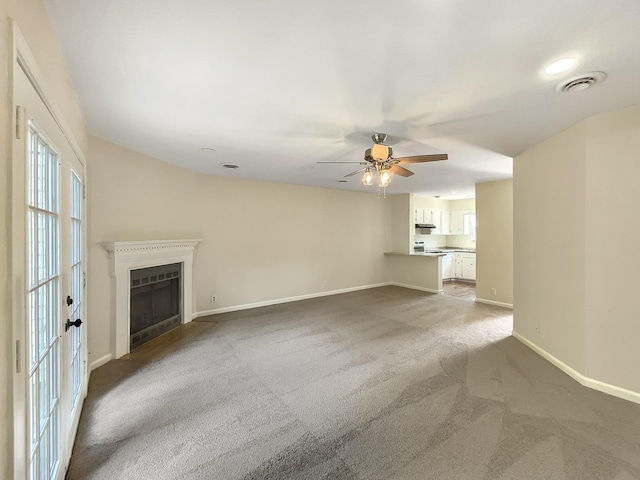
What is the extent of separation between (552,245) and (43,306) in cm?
431

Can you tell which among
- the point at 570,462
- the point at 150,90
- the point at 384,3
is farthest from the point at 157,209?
the point at 570,462

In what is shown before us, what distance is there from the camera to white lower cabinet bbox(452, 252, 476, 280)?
7.93 m

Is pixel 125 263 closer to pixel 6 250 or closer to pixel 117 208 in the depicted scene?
pixel 117 208

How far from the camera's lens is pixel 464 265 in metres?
8.17

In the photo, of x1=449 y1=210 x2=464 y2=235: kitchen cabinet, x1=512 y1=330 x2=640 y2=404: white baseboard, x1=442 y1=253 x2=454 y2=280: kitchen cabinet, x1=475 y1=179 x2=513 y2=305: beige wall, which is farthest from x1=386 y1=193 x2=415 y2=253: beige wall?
x1=512 y1=330 x2=640 y2=404: white baseboard

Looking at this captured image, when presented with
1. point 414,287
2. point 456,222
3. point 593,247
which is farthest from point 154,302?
point 456,222

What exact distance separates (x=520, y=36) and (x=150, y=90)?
2395 mm

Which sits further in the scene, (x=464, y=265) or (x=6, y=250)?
(x=464, y=265)

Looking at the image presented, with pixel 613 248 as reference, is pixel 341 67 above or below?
above

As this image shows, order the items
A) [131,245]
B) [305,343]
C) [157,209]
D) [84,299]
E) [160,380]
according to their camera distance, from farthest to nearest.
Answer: [157,209] < [305,343] < [131,245] < [160,380] < [84,299]

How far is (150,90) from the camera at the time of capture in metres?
2.03

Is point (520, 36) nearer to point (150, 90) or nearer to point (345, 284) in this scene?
point (150, 90)

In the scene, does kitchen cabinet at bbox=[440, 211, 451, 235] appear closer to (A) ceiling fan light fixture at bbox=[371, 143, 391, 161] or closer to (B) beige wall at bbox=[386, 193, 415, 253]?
(B) beige wall at bbox=[386, 193, 415, 253]

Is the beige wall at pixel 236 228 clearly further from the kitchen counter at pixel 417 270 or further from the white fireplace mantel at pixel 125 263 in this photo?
the kitchen counter at pixel 417 270
